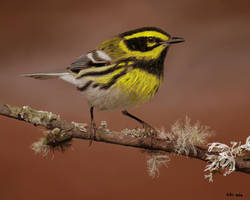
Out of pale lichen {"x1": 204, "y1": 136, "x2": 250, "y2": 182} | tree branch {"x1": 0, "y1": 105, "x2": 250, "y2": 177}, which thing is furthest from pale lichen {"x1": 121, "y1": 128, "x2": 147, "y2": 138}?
pale lichen {"x1": 204, "y1": 136, "x2": 250, "y2": 182}

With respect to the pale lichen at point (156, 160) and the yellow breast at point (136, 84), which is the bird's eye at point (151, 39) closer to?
the yellow breast at point (136, 84)

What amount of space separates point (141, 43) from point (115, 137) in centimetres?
19

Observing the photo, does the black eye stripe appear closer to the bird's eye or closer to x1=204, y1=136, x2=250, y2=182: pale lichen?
the bird's eye

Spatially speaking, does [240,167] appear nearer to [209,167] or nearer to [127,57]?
[209,167]

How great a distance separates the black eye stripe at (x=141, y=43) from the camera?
2.27 feet

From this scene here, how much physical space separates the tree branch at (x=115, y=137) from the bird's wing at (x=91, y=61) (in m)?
0.14

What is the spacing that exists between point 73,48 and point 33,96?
0.62ft

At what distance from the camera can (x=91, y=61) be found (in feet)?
2.46

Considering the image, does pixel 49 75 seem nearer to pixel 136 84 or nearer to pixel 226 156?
pixel 136 84

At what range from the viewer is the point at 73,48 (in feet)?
3.44

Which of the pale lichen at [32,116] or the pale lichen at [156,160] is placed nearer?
the pale lichen at [32,116]

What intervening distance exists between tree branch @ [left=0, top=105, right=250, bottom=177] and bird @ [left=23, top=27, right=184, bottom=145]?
0.03 meters

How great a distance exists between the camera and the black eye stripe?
0.69m

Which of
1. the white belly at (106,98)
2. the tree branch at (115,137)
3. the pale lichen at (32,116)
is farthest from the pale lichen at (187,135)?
the pale lichen at (32,116)
